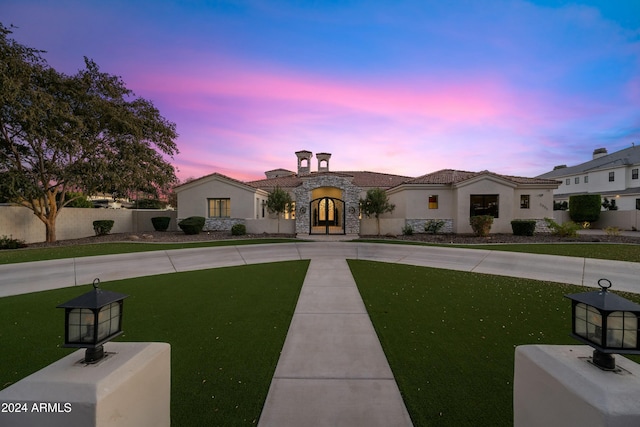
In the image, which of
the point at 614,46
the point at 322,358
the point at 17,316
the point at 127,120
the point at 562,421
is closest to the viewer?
the point at 562,421

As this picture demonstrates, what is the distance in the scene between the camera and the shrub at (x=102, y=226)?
18.6 meters

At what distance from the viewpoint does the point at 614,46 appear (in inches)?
542

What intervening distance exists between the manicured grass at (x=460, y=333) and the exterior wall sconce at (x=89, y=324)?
2.72 m

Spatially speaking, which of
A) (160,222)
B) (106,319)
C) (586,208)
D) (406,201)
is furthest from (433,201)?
(106,319)

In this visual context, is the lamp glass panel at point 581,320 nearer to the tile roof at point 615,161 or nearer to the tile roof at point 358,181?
the tile roof at point 358,181

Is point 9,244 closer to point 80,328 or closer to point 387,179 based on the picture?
point 80,328

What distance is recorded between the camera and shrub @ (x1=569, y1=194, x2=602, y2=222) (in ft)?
77.7

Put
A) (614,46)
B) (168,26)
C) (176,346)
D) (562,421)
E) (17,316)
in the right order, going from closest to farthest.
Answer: (562,421) → (176,346) → (17,316) → (168,26) → (614,46)

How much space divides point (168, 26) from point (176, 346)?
13724 millimetres

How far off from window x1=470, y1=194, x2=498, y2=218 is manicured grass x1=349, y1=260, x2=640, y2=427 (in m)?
12.7

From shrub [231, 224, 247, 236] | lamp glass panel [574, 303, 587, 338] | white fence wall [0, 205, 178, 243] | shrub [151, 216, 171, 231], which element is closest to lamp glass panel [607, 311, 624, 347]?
lamp glass panel [574, 303, 587, 338]

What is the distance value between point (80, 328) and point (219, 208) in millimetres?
20526

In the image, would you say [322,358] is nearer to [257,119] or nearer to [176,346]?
[176,346]

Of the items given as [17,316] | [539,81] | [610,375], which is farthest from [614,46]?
[17,316]
